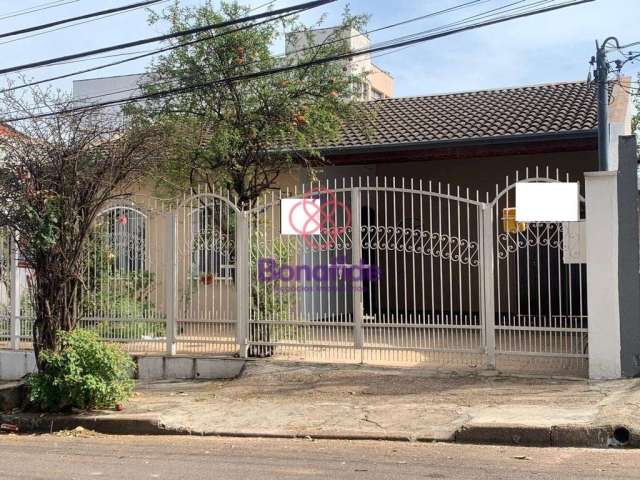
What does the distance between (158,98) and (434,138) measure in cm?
543

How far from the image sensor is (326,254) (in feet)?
35.6

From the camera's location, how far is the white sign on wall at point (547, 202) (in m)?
9.21

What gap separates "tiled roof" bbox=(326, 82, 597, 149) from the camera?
14477 millimetres

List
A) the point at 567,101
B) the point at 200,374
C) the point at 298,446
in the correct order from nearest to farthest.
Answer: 1. the point at 298,446
2. the point at 200,374
3. the point at 567,101

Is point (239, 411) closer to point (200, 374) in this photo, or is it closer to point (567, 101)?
point (200, 374)

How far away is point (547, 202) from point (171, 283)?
5.45 m

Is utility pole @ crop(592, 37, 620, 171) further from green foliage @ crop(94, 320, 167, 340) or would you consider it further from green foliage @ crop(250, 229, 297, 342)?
green foliage @ crop(94, 320, 167, 340)

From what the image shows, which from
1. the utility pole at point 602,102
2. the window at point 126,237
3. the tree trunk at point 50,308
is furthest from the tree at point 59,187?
the utility pole at point 602,102

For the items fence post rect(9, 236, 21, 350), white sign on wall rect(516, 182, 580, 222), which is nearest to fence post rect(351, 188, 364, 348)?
white sign on wall rect(516, 182, 580, 222)

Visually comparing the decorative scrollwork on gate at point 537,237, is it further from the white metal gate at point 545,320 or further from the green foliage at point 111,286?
the green foliage at point 111,286

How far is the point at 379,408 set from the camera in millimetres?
8508

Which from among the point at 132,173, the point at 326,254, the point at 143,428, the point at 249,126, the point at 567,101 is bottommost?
the point at 143,428

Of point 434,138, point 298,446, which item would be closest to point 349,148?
point 434,138

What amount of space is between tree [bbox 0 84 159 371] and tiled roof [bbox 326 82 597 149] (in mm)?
6090
